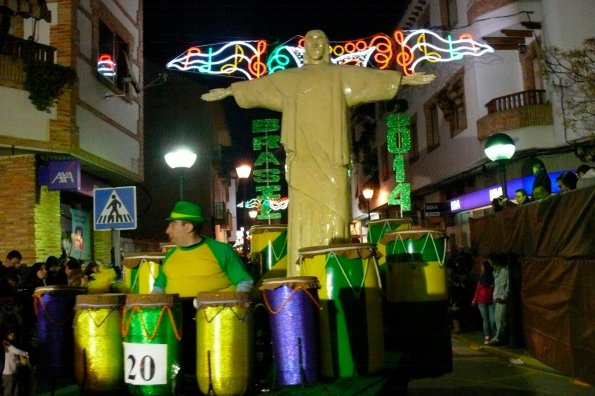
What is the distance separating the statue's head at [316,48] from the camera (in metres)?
6.48

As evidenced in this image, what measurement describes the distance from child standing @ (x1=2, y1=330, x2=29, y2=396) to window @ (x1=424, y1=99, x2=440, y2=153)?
82.6 ft

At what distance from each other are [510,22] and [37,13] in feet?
51.0

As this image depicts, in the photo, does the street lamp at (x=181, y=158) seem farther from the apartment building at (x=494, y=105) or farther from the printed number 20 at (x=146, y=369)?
the apartment building at (x=494, y=105)

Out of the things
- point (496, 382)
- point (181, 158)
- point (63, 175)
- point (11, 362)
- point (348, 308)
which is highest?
point (181, 158)

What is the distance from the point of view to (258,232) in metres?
8.65

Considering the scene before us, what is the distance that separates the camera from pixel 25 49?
14195mm

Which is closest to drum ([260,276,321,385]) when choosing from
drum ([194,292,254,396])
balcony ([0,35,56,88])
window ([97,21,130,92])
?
drum ([194,292,254,396])

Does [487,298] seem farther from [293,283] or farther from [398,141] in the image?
[398,141]

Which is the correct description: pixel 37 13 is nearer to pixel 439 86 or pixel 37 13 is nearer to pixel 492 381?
pixel 492 381

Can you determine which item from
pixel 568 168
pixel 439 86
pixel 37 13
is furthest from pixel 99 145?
pixel 439 86

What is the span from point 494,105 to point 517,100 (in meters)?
1.02

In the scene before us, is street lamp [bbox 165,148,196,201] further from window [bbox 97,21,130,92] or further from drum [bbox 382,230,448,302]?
drum [bbox 382,230,448,302]

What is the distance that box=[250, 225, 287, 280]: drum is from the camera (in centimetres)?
848

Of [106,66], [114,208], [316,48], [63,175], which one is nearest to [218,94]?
[316,48]
